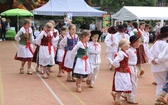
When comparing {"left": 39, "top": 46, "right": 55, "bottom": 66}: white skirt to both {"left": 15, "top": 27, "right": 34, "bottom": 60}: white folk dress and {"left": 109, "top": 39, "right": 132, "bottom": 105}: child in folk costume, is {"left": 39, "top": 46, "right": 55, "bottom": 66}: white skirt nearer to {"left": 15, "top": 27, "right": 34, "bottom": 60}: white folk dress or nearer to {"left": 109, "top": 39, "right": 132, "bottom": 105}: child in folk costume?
{"left": 15, "top": 27, "right": 34, "bottom": 60}: white folk dress

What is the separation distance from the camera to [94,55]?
9.27 metres

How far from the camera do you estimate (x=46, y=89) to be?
8.99 meters

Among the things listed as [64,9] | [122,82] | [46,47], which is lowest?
[122,82]

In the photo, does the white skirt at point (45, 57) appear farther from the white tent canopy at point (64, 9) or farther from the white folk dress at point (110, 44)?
the white tent canopy at point (64, 9)

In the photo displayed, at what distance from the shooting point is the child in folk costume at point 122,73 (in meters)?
7.19

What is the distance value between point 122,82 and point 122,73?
0.19m

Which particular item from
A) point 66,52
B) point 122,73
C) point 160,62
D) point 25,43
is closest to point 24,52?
point 25,43

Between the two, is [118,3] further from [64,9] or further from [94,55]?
[94,55]

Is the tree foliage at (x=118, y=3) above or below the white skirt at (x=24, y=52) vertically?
above

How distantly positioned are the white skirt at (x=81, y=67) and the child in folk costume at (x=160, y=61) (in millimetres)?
1905

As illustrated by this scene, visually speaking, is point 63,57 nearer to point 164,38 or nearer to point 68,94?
point 68,94

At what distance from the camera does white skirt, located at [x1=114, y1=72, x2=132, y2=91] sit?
7.18 m

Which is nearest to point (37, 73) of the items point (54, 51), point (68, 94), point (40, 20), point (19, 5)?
point (54, 51)

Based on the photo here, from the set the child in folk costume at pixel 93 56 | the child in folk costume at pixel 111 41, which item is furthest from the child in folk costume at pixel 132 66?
the child in folk costume at pixel 111 41
